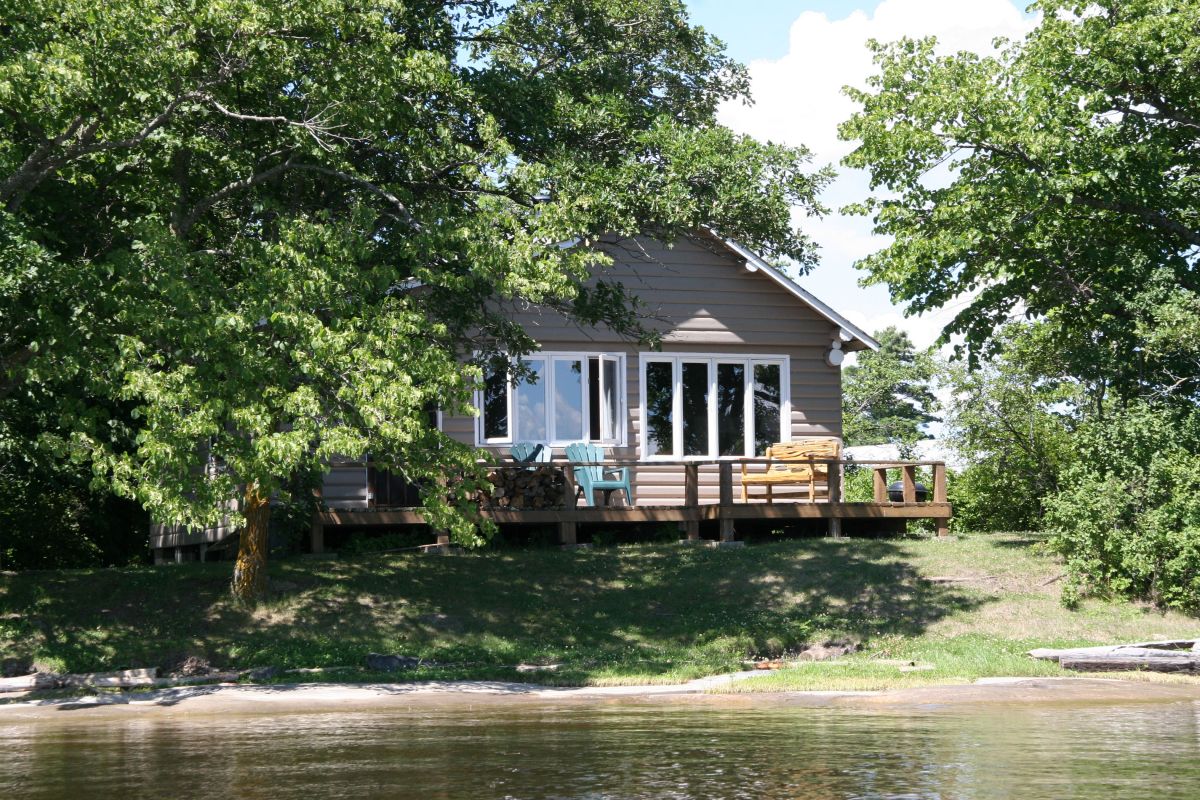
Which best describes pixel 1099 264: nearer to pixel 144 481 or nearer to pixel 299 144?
pixel 299 144

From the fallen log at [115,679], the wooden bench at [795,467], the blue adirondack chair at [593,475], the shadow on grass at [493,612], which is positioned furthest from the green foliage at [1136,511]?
the fallen log at [115,679]

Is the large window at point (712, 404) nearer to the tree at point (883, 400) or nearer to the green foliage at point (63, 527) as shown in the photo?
the green foliage at point (63, 527)

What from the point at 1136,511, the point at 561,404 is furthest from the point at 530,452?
the point at 1136,511

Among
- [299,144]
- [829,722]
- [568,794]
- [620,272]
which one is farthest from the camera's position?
[620,272]

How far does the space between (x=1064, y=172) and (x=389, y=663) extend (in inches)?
470

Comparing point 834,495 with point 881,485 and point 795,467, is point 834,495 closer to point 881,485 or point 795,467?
point 795,467

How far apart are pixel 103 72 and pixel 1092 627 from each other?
13449mm

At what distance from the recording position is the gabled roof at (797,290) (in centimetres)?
2458

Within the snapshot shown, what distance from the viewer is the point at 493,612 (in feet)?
60.3

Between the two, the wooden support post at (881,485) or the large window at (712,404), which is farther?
the large window at (712,404)

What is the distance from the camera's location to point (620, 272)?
81.6 feet

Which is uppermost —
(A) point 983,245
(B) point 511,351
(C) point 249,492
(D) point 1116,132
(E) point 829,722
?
(D) point 1116,132

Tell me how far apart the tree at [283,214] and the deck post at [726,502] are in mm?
4714

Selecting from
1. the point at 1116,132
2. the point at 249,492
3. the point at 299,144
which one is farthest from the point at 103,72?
the point at 1116,132
